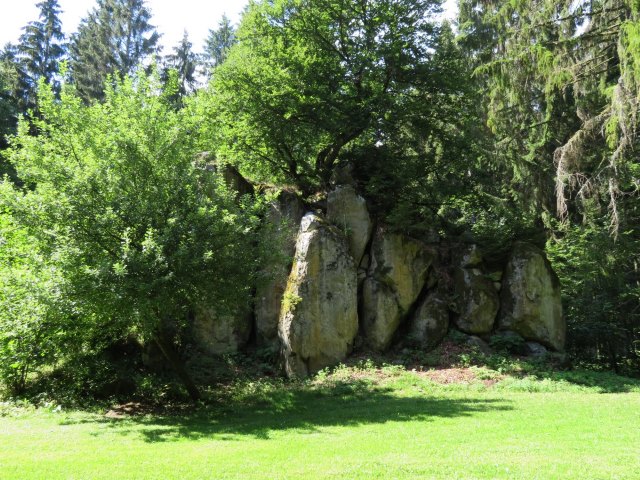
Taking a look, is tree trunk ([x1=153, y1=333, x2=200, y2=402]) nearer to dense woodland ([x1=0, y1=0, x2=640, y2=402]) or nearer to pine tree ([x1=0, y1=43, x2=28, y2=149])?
dense woodland ([x1=0, y1=0, x2=640, y2=402])

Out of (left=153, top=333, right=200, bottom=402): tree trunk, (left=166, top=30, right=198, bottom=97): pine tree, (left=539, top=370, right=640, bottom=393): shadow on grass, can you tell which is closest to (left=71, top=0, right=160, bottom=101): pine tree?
(left=166, top=30, right=198, bottom=97): pine tree

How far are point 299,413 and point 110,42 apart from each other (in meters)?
40.0

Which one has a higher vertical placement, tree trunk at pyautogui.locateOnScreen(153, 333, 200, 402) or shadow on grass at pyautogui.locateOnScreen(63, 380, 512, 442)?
tree trunk at pyautogui.locateOnScreen(153, 333, 200, 402)

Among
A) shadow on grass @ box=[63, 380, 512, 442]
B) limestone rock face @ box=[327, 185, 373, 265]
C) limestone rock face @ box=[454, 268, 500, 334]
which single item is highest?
limestone rock face @ box=[327, 185, 373, 265]

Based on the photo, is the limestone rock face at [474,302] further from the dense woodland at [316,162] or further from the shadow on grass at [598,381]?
the shadow on grass at [598,381]

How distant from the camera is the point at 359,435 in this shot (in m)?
8.33

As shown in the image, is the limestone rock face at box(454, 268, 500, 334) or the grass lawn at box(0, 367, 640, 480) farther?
the limestone rock face at box(454, 268, 500, 334)

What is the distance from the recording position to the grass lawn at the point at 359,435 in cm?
619

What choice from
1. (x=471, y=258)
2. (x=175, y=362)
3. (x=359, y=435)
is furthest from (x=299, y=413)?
(x=471, y=258)

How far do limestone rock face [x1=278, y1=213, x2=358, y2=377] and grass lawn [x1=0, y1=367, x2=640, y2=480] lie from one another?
1728 millimetres

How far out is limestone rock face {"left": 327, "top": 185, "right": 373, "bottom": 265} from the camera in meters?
17.8

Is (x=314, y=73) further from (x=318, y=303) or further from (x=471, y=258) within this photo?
(x=471, y=258)

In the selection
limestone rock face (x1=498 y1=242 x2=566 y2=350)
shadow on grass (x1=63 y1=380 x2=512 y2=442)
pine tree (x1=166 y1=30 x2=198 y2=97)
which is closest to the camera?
shadow on grass (x1=63 y1=380 x2=512 y2=442)

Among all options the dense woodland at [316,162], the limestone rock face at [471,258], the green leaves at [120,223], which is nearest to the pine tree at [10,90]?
the dense woodland at [316,162]
